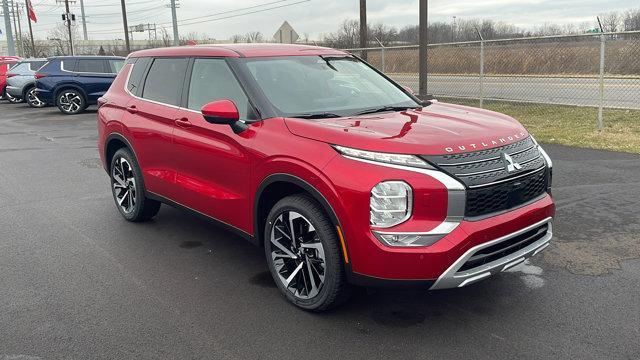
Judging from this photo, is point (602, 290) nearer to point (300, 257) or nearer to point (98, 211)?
point (300, 257)

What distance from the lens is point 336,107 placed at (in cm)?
430

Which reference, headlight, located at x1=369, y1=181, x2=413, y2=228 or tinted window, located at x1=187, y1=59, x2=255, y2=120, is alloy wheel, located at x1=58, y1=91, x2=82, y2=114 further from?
headlight, located at x1=369, y1=181, x2=413, y2=228

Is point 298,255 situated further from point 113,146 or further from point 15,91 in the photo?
point 15,91

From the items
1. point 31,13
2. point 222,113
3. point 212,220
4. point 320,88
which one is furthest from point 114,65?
point 31,13

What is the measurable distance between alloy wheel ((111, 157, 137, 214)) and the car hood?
2672mm

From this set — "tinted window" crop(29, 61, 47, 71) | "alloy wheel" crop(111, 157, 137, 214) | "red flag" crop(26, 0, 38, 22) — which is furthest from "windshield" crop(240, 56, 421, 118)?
"red flag" crop(26, 0, 38, 22)

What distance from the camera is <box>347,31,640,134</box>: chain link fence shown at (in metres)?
14.3

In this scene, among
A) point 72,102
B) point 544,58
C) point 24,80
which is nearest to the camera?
point 544,58

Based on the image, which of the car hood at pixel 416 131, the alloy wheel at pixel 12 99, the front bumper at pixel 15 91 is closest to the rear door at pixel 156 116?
the car hood at pixel 416 131

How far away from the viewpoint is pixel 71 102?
1877 centimetres

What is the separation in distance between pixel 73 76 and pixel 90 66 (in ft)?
2.21

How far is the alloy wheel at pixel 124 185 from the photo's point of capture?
5863mm

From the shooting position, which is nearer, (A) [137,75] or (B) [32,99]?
(A) [137,75]

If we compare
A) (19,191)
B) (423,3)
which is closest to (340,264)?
(19,191)
